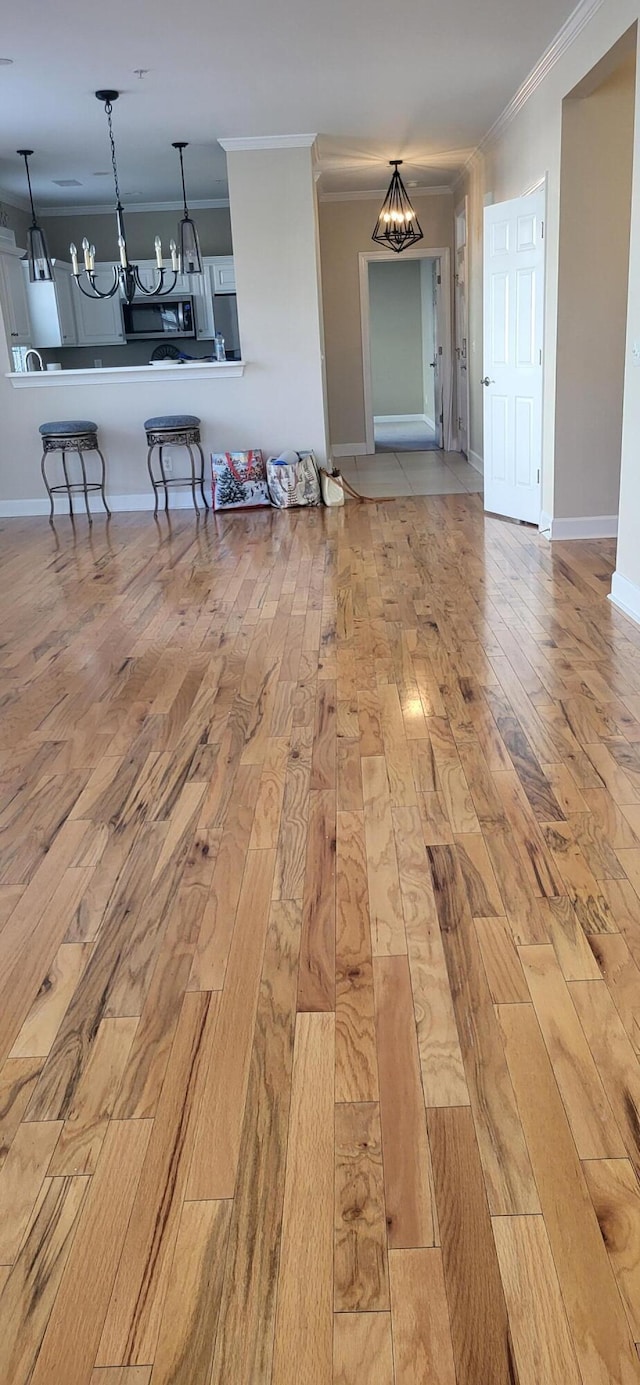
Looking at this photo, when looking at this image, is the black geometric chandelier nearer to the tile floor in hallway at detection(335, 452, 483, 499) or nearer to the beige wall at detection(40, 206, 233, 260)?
the beige wall at detection(40, 206, 233, 260)

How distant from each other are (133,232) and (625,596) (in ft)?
26.4

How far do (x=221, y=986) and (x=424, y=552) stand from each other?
4360 mm

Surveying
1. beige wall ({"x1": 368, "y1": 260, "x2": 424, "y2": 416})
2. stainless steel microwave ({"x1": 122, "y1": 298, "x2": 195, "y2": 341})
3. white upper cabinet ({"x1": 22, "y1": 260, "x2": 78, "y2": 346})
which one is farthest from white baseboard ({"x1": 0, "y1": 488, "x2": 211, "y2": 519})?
beige wall ({"x1": 368, "y1": 260, "x2": 424, "y2": 416})

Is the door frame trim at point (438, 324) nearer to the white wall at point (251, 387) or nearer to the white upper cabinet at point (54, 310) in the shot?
the white upper cabinet at point (54, 310)

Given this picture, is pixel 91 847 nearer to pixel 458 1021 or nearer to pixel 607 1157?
pixel 458 1021

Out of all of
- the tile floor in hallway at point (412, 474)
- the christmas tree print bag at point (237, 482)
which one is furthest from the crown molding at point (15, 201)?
the tile floor in hallway at point (412, 474)

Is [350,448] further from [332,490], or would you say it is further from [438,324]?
[332,490]

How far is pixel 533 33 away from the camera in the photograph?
5250mm

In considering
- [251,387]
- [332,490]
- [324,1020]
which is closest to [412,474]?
[332,490]

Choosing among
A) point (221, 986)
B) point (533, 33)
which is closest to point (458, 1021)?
point (221, 986)

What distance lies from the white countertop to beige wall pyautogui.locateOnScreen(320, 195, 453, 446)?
334 cm

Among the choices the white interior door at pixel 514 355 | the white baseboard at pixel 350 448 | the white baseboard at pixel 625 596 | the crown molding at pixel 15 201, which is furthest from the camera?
the white baseboard at pixel 350 448

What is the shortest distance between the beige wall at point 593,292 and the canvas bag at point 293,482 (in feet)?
7.86

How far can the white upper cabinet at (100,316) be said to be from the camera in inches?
411
